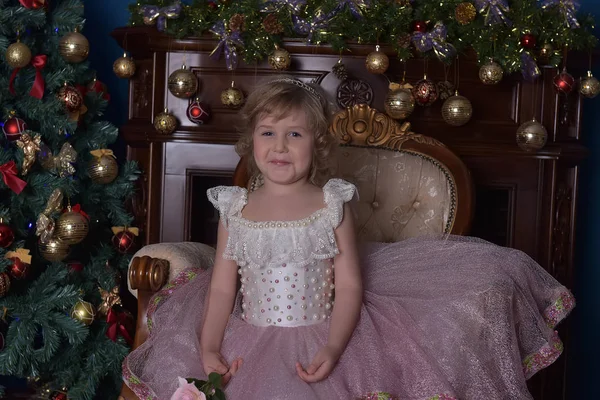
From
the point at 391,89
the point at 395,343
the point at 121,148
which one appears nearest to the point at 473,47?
the point at 391,89

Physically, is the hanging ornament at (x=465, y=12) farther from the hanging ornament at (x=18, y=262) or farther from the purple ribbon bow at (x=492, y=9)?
the hanging ornament at (x=18, y=262)

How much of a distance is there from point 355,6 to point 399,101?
41cm

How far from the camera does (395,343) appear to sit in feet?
7.00

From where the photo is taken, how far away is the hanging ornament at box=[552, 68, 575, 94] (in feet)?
10.5

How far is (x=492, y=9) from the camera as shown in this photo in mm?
3072

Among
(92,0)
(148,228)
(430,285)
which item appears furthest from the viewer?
(92,0)

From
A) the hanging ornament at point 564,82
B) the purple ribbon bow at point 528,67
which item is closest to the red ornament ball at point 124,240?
the purple ribbon bow at point 528,67

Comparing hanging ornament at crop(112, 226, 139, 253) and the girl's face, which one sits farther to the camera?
hanging ornament at crop(112, 226, 139, 253)

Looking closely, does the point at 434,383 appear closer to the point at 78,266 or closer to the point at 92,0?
the point at 78,266

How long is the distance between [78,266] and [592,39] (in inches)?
90.0

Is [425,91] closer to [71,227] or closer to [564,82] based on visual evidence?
[564,82]

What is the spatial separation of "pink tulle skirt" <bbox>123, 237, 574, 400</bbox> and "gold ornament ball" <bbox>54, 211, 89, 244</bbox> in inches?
28.6

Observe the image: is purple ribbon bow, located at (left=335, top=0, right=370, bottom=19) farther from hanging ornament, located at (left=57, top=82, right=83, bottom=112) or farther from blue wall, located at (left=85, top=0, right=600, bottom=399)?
blue wall, located at (left=85, top=0, right=600, bottom=399)

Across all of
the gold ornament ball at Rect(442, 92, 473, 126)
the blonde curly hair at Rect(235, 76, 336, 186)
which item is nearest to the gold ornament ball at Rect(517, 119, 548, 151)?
the gold ornament ball at Rect(442, 92, 473, 126)
